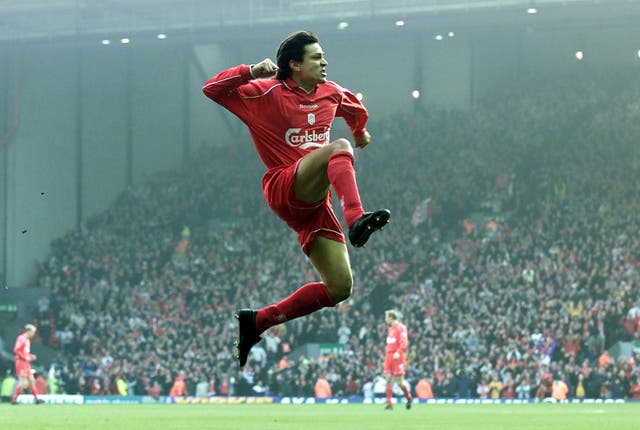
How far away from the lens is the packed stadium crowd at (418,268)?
31984 millimetres

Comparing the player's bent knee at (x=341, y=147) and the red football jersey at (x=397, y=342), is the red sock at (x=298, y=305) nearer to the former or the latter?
the player's bent knee at (x=341, y=147)

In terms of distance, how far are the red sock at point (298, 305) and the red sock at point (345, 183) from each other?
1286 millimetres

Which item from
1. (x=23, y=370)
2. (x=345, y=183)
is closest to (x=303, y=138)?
(x=345, y=183)

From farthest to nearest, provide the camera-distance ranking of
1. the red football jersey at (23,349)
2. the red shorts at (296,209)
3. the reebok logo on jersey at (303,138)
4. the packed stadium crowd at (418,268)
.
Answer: the packed stadium crowd at (418,268) → the red football jersey at (23,349) → the reebok logo on jersey at (303,138) → the red shorts at (296,209)

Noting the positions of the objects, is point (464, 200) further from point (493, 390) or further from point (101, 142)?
point (101, 142)

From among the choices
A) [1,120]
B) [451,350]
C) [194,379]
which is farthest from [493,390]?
[1,120]

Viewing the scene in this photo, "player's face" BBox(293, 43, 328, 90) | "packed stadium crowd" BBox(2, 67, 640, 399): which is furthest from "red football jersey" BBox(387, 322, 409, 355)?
"player's face" BBox(293, 43, 328, 90)

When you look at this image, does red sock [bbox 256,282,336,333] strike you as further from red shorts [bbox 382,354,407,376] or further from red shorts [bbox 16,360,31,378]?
red shorts [bbox 16,360,31,378]

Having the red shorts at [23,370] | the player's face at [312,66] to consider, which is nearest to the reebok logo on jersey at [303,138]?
the player's face at [312,66]

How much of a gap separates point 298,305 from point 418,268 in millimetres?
28397

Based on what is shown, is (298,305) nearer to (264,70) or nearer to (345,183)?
(345,183)

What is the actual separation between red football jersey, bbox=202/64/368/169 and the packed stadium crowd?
2146cm

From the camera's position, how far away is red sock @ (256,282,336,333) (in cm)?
985

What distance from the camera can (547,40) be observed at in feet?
147
